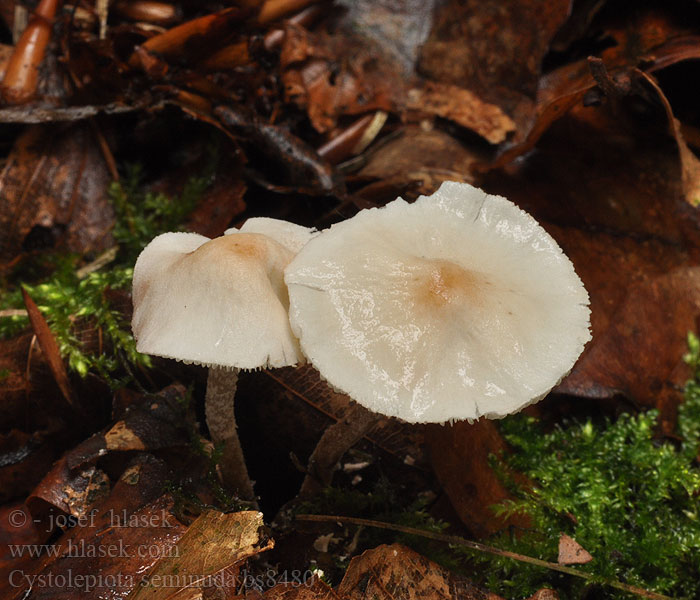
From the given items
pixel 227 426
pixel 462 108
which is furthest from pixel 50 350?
pixel 462 108

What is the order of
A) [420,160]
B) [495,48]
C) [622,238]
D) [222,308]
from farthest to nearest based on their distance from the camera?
1. [495,48]
2. [420,160]
3. [622,238]
4. [222,308]

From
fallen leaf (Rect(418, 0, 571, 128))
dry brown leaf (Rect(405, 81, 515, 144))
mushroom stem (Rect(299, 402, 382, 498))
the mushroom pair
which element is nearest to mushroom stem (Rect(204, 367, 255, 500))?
the mushroom pair

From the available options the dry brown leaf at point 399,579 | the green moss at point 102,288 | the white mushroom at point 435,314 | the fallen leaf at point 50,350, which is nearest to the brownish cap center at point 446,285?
the white mushroom at point 435,314

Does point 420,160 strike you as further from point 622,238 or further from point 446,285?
point 446,285

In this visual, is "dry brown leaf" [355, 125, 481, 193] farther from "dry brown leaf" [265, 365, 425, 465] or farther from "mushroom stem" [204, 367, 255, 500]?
"mushroom stem" [204, 367, 255, 500]

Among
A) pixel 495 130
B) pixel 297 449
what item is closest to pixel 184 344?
pixel 297 449

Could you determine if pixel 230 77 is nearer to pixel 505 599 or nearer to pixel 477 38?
pixel 477 38
